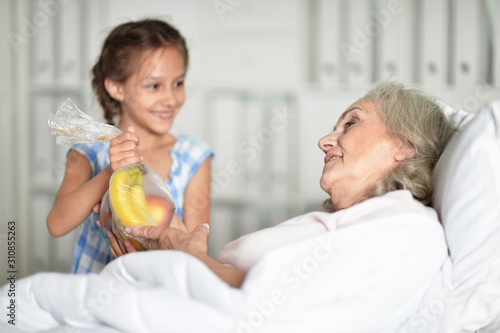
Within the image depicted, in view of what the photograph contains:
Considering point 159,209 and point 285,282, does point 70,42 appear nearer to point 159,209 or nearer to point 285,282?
point 159,209

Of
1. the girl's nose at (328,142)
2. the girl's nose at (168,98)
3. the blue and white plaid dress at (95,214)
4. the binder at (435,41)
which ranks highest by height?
the binder at (435,41)

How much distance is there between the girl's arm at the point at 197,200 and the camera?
1614 millimetres

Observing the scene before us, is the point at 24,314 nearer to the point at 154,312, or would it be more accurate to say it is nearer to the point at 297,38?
the point at 154,312

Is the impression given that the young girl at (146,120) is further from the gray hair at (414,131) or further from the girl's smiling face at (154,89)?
the gray hair at (414,131)

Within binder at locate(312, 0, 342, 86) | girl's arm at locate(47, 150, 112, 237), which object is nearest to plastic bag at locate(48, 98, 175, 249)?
girl's arm at locate(47, 150, 112, 237)

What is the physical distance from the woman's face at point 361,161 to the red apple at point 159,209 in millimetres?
354

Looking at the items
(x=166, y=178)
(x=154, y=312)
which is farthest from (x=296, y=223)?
(x=166, y=178)

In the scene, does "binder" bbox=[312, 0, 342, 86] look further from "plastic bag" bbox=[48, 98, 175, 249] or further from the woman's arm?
the woman's arm

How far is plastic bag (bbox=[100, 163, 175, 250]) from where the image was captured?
113cm

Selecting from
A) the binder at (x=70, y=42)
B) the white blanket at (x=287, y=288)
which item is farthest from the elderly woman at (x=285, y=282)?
the binder at (x=70, y=42)

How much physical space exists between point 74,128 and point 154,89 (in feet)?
1.44

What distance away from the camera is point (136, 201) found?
1.14 metres

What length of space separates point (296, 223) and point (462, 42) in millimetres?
1737

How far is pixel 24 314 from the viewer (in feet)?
3.02
